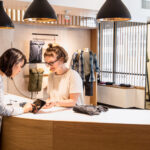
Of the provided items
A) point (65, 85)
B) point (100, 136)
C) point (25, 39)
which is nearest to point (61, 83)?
point (65, 85)

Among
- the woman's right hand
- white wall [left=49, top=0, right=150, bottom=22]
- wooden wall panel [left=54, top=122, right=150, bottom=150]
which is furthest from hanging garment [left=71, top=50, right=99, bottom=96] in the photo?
wooden wall panel [left=54, top=122, right=150, bottom=150]

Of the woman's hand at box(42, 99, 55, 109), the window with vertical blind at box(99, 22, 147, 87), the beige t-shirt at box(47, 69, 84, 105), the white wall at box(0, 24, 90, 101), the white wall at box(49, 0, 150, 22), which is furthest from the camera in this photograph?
the window with vertical blind at box(99, 22, 147, 87)

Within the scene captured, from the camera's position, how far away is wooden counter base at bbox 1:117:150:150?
2650 millimetres

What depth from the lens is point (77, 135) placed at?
272cm

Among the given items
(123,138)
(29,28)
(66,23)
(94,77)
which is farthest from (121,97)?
(123,138)

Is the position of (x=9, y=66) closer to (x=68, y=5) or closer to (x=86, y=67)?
(x=68, y=5)

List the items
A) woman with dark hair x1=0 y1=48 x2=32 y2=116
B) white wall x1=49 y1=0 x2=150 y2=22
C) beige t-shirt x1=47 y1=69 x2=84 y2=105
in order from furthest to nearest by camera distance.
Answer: white wall x1=49 y1=0 x2=150 y2=22 → beige t-shirt x1=47 y1=69 x2=84 y2=105 → woman with dark hair x1=0 y1=48 x2=32 y2=116

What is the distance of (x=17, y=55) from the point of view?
2846 millimetres

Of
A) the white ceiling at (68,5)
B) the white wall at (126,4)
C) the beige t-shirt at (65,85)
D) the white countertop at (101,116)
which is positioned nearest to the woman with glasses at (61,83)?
the beige t-shirt at (65,85)

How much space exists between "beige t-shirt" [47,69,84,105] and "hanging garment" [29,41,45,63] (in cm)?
351

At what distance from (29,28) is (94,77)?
7.18 feet

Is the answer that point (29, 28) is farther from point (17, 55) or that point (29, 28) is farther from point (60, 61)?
point (17, 55)

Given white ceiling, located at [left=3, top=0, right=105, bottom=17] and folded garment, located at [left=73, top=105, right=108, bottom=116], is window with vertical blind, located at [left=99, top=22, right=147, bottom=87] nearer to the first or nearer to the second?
white ceiling, located at [left=3, top=0, right=105, bottom=17]

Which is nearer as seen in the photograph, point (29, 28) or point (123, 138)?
point (123, 138)
